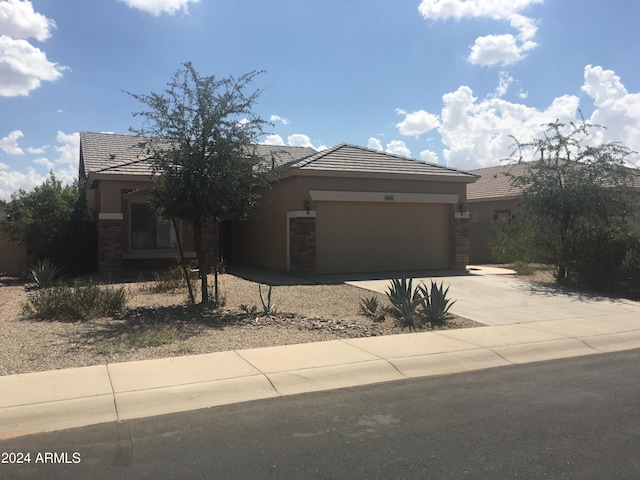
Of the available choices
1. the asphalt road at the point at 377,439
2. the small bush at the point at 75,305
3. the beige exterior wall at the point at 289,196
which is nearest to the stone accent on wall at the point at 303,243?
the beige exterior wall at the point at 289,196

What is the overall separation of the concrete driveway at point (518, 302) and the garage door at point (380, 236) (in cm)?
184

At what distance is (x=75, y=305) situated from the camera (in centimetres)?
970

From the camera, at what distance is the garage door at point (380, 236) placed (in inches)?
657

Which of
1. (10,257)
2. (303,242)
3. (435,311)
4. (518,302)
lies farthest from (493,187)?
(10,257)

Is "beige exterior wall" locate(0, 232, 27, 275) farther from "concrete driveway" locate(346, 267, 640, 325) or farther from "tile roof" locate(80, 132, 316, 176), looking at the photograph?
"concrete driveway" locate(346, 267, 640, 325)

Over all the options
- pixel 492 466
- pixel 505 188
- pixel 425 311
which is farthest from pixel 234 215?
pixel 505 188

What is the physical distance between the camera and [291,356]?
7297 mm

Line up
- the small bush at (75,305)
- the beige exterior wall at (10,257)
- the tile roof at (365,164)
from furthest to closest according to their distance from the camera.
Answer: the beige exterior wall at (10,257) → the tile roof at (365,164) → the small bush at (75,305)

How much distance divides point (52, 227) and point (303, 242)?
7785 mm

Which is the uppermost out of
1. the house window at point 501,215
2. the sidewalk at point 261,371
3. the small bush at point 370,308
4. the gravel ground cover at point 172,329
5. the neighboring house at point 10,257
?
the house window at point 501,215

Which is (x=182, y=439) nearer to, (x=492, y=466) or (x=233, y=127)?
(x=492, y=466)

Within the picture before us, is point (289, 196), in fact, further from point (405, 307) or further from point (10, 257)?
point (10, 257)

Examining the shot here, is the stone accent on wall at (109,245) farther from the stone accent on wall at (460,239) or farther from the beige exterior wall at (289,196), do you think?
the stone accent on wall at (460,239)

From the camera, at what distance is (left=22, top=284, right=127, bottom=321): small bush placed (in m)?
9.59
